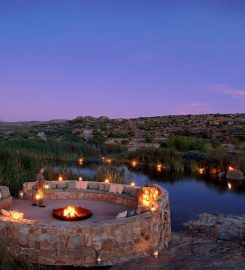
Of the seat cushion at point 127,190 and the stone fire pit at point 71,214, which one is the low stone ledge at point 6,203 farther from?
the seat cushion at point 127,190

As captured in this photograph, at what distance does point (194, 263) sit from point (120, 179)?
7.41 m

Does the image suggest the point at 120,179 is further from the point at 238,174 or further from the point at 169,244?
the point at 238,174

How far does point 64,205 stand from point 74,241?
3.89 meters

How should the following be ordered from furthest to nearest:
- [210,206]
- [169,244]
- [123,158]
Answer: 1. [123,158]
2. [210,206]
3. [169,244]

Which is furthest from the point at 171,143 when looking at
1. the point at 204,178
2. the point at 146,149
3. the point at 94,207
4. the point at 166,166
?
the point at 94,207

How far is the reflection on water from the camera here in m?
15.9

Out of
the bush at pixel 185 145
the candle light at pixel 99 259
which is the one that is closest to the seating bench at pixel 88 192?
the candle light at pixel 99 259

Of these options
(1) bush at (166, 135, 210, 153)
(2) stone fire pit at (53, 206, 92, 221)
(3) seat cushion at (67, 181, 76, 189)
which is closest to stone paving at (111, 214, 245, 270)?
(2) stone fire pit at (53, 206, 92, 221)

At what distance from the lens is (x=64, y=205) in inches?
514

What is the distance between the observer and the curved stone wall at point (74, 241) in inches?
364

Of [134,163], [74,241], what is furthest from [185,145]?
[74,241]

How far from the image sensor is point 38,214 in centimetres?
1182

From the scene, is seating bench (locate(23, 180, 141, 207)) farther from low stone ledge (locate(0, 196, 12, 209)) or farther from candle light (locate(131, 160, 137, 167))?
candle light (locate(131, 160, 137, 167))

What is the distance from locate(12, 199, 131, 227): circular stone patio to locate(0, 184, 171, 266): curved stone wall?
1.65m
